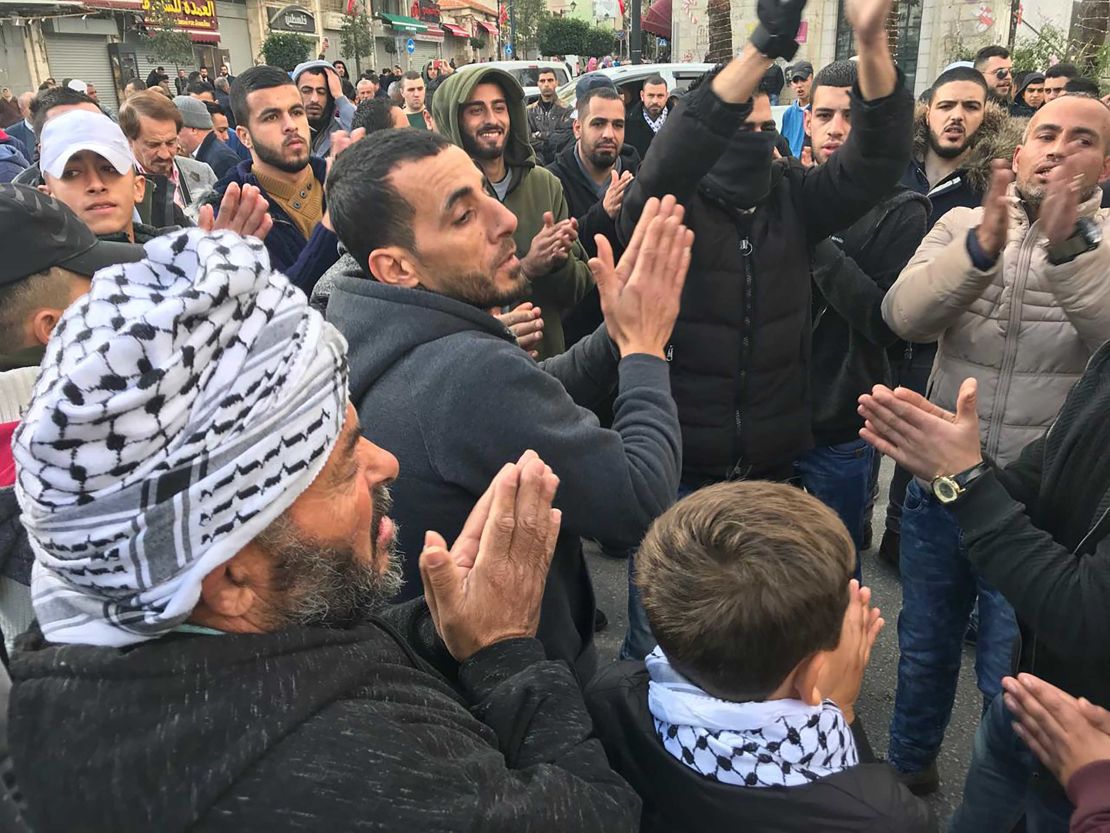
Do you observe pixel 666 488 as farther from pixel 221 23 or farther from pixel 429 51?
pixel 429 51

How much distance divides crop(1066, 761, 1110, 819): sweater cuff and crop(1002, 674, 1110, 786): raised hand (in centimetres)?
1

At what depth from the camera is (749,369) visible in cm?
254

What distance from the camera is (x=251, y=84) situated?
14.3 feet

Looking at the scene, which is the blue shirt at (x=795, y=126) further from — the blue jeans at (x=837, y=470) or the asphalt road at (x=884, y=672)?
the blue jeans at (x=837, y=470)

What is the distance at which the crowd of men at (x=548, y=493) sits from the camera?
84cm

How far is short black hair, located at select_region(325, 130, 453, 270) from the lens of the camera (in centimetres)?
172

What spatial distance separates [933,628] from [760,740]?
146cm

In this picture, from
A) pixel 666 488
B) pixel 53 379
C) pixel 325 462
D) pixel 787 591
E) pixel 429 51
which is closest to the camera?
pixel 53 379

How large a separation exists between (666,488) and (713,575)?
0.42 m

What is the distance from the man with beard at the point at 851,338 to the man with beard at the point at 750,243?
0.85 feet

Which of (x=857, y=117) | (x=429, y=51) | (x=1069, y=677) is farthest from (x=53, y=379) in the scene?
(x=429, y=51)

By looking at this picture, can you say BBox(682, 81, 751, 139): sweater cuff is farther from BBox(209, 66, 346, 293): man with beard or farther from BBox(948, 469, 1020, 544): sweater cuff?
BBox(209, 66, 346, 293): man with beard

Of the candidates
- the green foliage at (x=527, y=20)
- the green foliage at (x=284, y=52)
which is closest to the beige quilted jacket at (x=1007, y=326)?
the green foliage at (x=284, y=52)

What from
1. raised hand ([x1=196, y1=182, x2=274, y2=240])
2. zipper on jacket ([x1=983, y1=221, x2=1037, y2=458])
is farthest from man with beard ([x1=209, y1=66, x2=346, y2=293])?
A: zipper on jacket ([x1=983, y1=221, x2=1037, y2=458])
